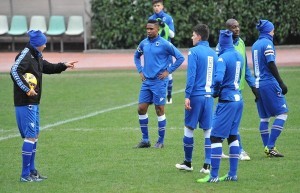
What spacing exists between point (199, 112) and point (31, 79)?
2.55m

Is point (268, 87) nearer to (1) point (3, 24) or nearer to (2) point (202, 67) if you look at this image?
(2) point (202, 67)

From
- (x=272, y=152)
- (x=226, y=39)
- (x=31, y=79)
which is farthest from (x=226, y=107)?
(x=31, y=79)

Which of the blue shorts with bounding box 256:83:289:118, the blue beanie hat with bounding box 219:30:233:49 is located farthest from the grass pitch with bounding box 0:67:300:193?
the blue beanie hat with bounding box 219:30:233:49

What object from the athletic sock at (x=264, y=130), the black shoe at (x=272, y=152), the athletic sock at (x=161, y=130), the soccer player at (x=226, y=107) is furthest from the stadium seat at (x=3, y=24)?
the soccer player at (x=226, y=107)

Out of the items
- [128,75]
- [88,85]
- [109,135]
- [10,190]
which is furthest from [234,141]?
[128,75]

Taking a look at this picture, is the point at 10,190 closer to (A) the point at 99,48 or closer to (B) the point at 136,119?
(B) the point at 136,119

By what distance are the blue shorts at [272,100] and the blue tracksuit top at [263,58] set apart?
10 centimetres

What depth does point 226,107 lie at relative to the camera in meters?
11.9

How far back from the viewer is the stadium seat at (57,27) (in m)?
34.8

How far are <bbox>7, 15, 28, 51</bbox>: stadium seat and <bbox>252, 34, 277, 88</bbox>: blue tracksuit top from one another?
22.1m

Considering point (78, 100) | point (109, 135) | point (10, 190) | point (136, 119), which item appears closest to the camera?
point (10, 190)

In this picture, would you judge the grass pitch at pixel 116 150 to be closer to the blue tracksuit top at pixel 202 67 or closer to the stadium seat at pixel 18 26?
the blue tracksuit top at pixel 202 67

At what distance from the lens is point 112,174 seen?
12.7 m

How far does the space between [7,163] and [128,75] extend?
13811 millimetres
